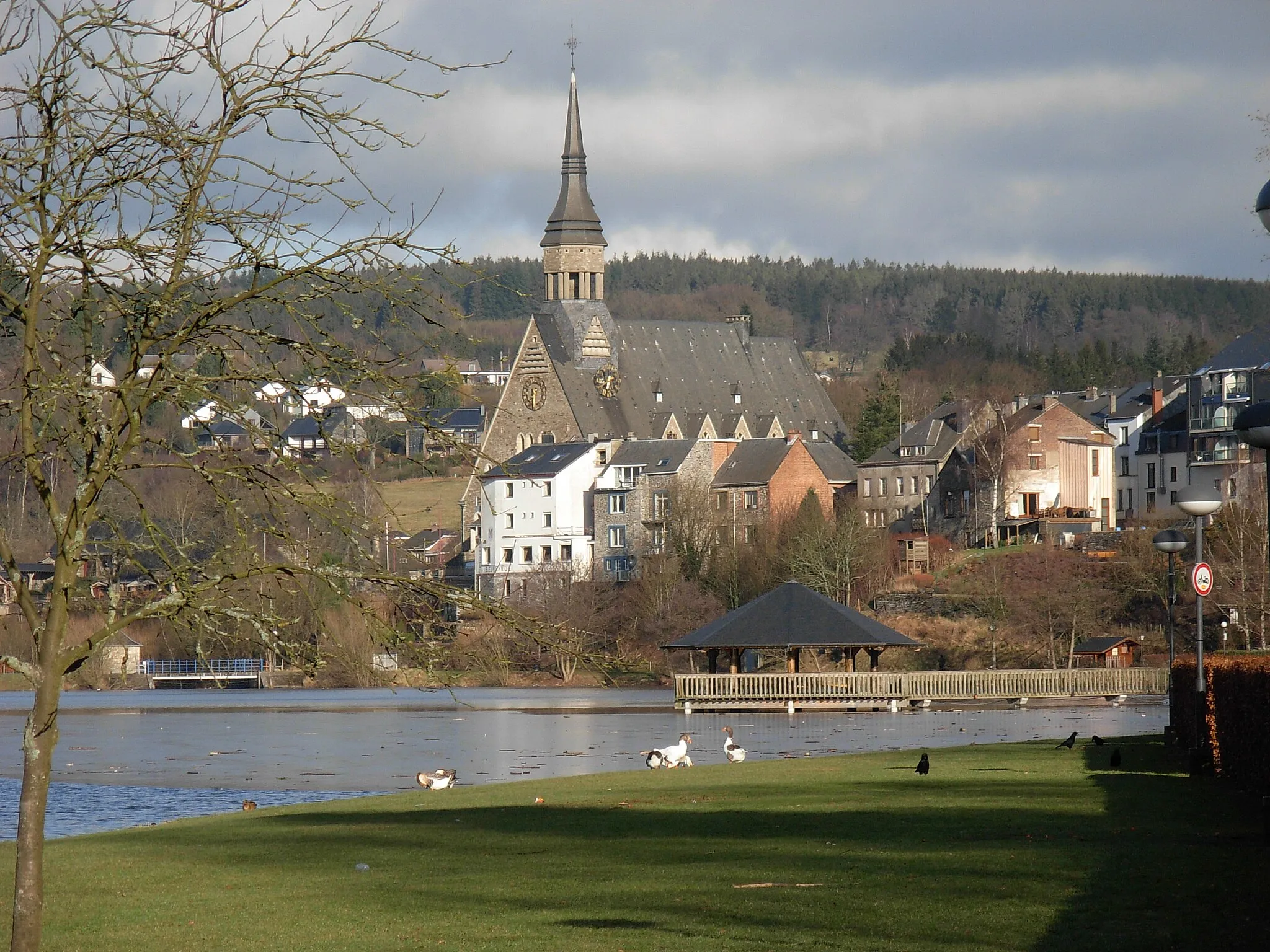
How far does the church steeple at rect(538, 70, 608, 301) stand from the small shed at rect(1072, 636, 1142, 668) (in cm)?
6704

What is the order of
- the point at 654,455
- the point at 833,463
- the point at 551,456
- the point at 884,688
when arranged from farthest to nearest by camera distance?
the point at 551,456
the point at 833,463
the point at 654,455
the point at 884,688

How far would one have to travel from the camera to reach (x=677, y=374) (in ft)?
443

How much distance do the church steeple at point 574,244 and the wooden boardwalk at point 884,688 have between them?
7759cm

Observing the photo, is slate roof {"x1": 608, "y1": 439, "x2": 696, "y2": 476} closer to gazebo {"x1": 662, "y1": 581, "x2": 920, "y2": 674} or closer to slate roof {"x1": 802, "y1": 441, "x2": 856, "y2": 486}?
slate roof {"x1": 802, "y1": 441, "x2": 856, "y2": 486}

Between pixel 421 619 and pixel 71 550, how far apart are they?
226 centimetres

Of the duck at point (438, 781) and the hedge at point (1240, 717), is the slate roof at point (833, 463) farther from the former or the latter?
the hedge at point (1240, 717)

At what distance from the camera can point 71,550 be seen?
33.6ft

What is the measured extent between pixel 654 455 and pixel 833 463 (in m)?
12.5

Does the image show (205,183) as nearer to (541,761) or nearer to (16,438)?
(16,438)

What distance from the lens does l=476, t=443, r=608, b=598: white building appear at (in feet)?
386

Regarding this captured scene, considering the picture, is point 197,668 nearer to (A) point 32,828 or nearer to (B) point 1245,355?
(B) point 1245,355

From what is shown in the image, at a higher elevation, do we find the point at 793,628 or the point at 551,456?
the point at 551,456

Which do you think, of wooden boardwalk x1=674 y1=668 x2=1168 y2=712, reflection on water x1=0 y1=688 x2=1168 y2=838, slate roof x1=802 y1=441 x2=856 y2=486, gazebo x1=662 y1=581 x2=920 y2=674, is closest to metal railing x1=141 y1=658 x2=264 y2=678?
reflection on water x1=0 y1=688 x2=1168 y2=838

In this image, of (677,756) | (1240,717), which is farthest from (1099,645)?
(1240,717)
